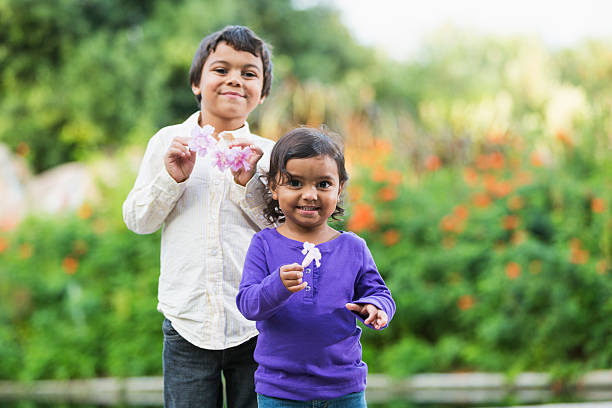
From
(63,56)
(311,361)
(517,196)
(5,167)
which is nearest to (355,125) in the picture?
(517,196)

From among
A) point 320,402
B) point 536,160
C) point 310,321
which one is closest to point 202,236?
point 310,321

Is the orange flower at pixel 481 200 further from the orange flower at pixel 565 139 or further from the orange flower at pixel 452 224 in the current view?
the orange flower at pixel 565 139

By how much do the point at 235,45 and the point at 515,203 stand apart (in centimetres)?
400

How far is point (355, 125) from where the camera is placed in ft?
26.8

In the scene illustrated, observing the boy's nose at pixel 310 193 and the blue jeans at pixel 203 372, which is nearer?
the boy's nose at pixel 310 193

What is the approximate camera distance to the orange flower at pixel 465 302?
5384 millimetres

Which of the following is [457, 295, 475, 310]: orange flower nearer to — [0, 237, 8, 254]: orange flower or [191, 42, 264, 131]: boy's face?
[191, 42, 264, 131]: boy's face

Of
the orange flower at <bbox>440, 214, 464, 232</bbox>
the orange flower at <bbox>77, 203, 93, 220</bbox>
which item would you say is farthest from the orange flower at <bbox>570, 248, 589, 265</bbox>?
the orange flower at <bbox>77, 203, 93, 220</bbox>

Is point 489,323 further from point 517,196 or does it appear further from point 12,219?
point 12,219

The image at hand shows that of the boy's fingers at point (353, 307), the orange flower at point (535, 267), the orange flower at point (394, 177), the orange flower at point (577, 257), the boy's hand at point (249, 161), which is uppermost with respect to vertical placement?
the boy's hand at point (249, 161)

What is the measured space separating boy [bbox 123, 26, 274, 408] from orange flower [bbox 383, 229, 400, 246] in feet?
12.2

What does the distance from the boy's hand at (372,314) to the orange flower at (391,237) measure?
4126 mm

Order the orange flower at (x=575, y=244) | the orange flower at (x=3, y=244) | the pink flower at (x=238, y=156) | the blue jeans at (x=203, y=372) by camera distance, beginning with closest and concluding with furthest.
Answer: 1. the pink flower at (x=238, y=156)
2. the blue jeans at (x=203, y=372)
3. the orange flower at (x=575, y=244)
4. the orange flower at (x=3, y=244)

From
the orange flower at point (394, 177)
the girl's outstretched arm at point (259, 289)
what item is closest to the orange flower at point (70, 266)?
the orange flower at point (394, 177)
